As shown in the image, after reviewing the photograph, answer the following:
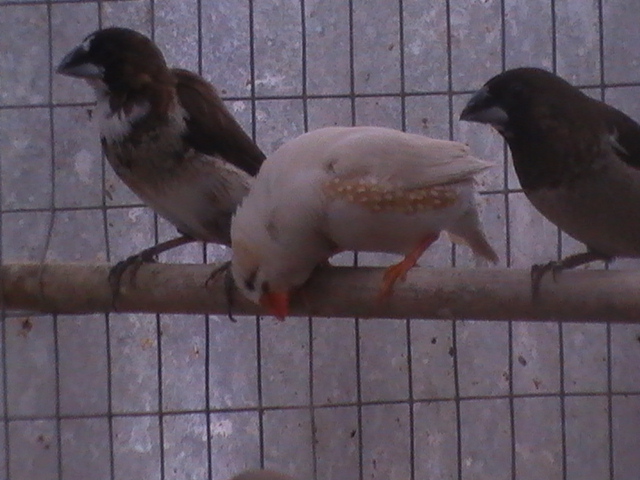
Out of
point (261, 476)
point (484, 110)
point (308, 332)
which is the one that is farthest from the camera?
point (308, 332)

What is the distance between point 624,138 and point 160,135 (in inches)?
26.2

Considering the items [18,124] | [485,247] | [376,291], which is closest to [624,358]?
[485,247]

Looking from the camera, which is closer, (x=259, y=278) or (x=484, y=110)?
(x=259, y=278)

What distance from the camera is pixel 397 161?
1255mm

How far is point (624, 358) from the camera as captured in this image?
1.66 meters

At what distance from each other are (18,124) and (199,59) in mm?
315

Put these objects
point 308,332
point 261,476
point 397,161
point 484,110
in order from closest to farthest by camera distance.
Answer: point 261,476 → point 397,161 → point 484,110 → point 308,332

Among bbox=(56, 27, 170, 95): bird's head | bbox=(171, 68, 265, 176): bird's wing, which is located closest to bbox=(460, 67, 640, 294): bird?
bbox=(171, 68, 265, 176): bird's wing

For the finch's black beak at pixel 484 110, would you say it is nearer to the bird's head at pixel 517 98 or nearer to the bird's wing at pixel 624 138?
the bird's head at pixel 517 98

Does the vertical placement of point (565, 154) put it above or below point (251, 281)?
above

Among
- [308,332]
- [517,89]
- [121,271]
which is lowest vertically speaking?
[308,332]

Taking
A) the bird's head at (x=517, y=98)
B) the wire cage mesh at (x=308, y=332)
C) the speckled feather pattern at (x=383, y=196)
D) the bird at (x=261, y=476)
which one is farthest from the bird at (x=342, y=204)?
the wire cage mesh at (x=308, y=332)

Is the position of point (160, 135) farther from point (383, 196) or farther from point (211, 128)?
point (383, 196)

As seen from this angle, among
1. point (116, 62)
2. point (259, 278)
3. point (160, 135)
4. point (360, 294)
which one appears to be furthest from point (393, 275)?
point (116, 62)
